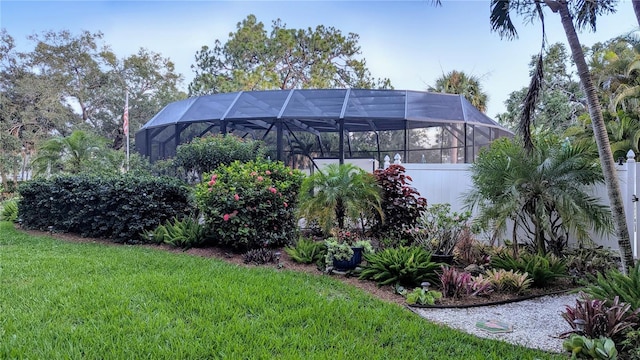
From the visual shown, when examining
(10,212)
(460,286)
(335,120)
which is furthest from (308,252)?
(10,212)

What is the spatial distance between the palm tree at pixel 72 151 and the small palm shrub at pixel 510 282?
30.9 feet

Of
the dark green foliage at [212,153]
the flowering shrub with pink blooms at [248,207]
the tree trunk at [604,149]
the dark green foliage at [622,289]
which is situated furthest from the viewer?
the dark green foliage at [212,153]

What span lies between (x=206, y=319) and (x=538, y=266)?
368cm

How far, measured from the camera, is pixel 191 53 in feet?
72.5

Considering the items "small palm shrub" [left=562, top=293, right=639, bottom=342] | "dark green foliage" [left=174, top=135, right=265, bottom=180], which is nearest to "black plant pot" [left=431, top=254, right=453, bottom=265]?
"small palm shrub" [left=562, top=293, right=639, bottom=342]

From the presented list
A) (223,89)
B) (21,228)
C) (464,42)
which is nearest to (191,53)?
(223,89)

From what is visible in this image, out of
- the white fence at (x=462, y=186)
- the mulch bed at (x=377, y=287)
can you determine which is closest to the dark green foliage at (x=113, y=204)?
the mulch bed at (x=377, y=287)

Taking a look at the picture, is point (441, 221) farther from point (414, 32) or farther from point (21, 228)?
point (21, 228)

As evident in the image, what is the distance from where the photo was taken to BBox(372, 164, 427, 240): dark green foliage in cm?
556

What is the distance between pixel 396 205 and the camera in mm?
5535

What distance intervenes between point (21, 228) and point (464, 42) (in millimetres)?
11115

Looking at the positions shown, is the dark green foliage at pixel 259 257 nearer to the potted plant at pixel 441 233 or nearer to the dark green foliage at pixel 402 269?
the dark green foliage at pixel 402 269

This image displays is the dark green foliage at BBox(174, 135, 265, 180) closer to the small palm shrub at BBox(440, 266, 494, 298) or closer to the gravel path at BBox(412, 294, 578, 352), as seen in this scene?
the small palm shrub at BBox(440, 266, 494, 298)

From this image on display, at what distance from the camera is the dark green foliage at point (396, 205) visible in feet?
18.2
